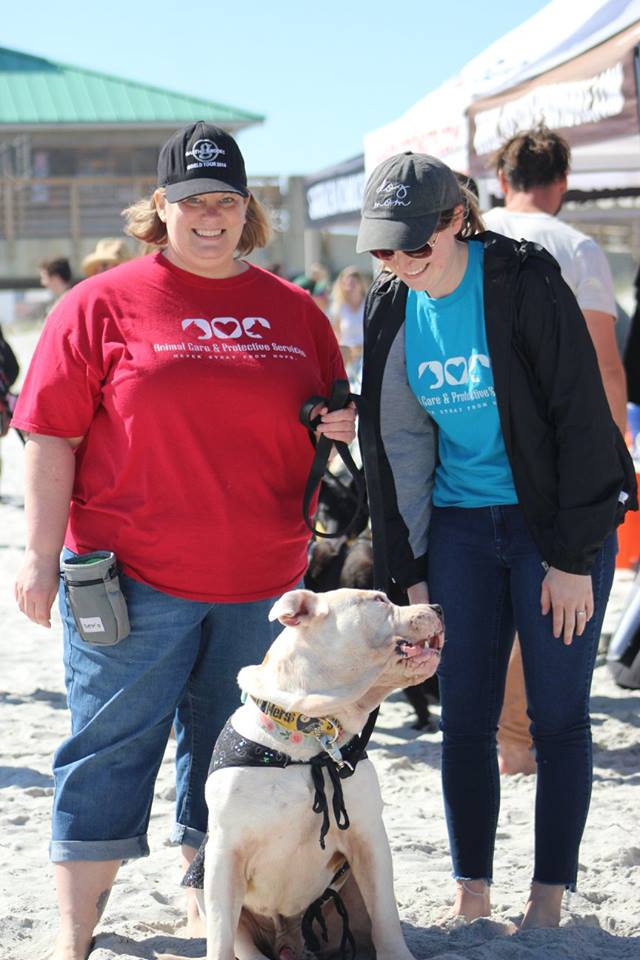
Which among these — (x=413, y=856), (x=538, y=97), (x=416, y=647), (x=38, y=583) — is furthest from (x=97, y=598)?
(x=538, y=97)

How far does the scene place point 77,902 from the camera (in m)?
2.95

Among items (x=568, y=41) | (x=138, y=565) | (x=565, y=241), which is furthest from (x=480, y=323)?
(x=568, y=41)

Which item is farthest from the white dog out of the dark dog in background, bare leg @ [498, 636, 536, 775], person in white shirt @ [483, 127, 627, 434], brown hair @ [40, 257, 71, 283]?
brown hair @ [40, 257, 71, 283]

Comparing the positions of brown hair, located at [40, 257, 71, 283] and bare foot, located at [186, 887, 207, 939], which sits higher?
brown hair, located at [40, 257, 71, 283]

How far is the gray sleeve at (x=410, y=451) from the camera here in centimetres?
306

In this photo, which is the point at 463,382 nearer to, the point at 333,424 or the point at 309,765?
the point at 333,424

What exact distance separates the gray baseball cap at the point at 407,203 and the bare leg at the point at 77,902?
5.18ft

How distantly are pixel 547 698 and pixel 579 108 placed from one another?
3.53 meters

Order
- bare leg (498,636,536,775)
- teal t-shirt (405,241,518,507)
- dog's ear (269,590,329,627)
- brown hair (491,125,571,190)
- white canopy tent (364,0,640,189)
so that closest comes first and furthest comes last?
dog's ear (269,590,329,627) < teal t-shirt (405,241,518,507) < brown hair (491,125,571,190) < bare leg (498,636,536,775) < white canopy tent (364,0,640,189)

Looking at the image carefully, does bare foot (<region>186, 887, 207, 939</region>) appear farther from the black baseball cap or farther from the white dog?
the black baseball cap

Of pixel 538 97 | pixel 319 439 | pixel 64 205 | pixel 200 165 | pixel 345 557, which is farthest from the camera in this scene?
pixel 64 205

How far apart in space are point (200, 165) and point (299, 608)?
1.06 m

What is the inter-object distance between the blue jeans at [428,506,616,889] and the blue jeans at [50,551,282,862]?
465mm

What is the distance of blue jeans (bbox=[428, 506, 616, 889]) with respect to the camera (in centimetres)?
294
